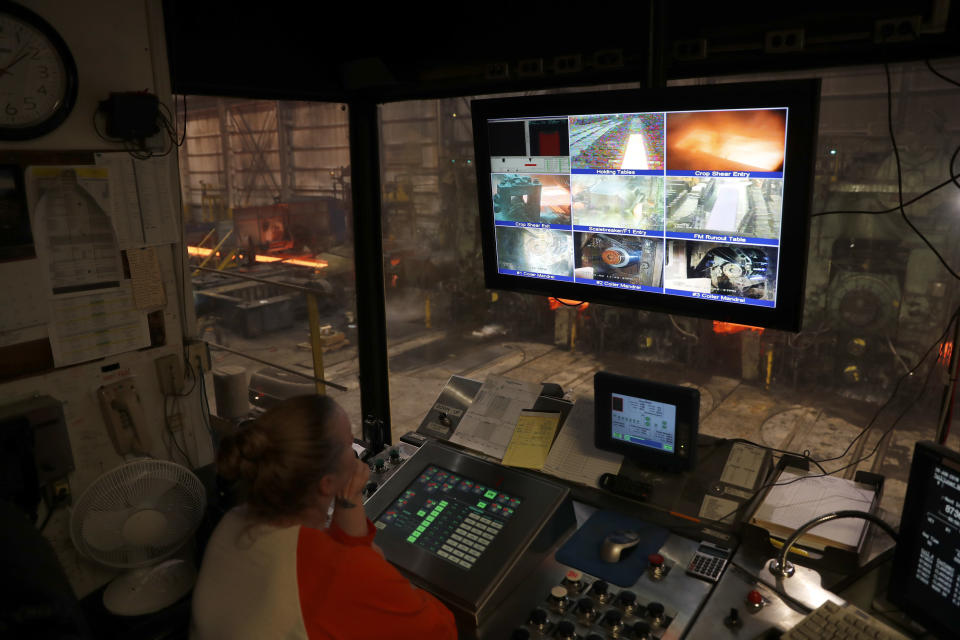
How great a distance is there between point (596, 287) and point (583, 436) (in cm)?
47

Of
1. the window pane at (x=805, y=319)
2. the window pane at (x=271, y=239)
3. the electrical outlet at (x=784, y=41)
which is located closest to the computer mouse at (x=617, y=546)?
the electrical outlet at (x=784, y=41)

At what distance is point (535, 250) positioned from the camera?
6.47 ft

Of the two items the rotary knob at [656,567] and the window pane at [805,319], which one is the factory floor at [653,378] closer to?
the window pane at [805,319]

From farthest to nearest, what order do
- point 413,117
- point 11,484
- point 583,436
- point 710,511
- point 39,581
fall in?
point 413,117 → point 583,436 → point 11,484 → point 710,511 → point 39,581

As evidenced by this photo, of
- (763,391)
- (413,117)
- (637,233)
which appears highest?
(413,117)

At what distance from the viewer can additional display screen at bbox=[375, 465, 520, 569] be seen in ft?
5.29

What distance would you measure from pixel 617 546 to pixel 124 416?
1620 mm

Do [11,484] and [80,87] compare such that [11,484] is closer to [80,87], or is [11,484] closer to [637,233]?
[80,87]

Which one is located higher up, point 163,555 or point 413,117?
point 413,117

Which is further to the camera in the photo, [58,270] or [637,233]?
[58,270]

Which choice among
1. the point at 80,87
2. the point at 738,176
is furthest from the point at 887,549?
the point at 80,87

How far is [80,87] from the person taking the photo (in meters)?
1.84

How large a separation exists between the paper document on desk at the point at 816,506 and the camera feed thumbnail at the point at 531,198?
0.96 m

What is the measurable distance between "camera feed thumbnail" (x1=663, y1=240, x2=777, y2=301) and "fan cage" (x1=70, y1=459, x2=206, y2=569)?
1592 mm
